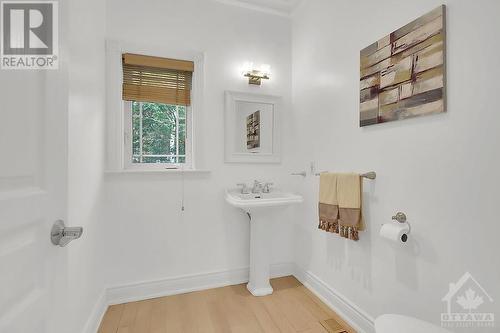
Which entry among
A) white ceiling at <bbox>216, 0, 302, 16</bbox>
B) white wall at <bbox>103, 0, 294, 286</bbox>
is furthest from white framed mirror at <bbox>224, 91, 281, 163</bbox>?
white ceiling at <bbox>216, 0, 302, 16</bbox>

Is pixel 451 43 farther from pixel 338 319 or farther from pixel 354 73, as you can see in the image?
pixel 338 319

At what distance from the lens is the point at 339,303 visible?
1.99 metres

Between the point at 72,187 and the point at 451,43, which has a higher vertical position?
the point at 451,43

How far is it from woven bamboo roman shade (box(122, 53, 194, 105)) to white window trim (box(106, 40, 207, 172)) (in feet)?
0.18

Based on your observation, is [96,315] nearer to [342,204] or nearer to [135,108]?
[135,108]

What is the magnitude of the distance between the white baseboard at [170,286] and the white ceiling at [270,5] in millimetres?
2674

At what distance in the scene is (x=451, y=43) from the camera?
124cm

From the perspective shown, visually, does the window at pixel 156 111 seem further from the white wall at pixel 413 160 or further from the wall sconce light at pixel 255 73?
the white wall at pixel 413 160

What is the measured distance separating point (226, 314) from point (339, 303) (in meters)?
0.91

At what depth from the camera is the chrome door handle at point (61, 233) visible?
0.71 m

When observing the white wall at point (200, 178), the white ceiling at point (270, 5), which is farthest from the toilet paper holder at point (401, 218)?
the white ceiling at point (270, 5)

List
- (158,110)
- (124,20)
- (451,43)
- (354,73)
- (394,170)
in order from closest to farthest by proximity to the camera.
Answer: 1. (451,43)
2. (394,170)
3. (354,73)
4. (124,20)
5. (158,110)

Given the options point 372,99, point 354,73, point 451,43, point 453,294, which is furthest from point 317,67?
point 453,294

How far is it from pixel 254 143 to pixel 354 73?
1.12 metres
